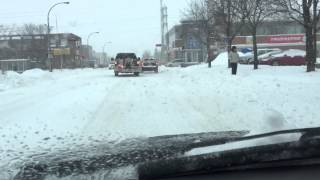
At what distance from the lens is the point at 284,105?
16.5m

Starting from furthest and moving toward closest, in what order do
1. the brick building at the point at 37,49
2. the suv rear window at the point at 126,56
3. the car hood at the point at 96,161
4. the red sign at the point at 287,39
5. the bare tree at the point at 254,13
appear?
the brick building at the point at 37,49 < the red sign at the point at 287,39 < the suv rear window at the point at 126,56 < the bare tree at the point at 254,13 < the car hood at the point at 96,161

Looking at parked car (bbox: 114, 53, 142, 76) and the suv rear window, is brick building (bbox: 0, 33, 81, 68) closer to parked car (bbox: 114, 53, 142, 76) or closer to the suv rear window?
the suv rear window

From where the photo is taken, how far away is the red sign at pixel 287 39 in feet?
353

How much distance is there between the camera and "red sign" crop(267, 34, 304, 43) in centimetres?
10756

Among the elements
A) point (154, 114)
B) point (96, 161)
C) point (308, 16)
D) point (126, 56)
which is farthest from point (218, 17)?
point (96, 161)

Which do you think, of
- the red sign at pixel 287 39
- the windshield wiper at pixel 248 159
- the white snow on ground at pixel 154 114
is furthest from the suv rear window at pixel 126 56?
the red sign at pixel 287 39

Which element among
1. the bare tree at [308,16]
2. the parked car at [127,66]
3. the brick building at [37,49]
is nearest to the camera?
the bare tree at [308,16]

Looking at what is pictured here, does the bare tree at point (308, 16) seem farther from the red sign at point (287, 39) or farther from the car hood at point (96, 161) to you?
the red sign at point (287, 39)

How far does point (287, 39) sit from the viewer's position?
108812mm

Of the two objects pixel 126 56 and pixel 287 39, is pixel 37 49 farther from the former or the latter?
pixel 126 56

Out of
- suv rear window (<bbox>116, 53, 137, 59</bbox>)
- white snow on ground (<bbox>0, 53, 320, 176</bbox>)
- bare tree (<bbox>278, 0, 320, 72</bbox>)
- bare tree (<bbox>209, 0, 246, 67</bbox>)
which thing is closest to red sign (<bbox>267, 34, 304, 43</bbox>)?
bare tree (<bbox>209, 0, 246, 67</bbox>)

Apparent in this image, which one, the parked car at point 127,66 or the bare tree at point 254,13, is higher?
the bare tree at point 254,13

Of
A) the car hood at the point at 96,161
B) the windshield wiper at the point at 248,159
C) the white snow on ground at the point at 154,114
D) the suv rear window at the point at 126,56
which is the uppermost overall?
the suv rear window at the point at 126,56

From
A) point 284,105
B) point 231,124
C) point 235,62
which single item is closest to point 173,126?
point 231,124
